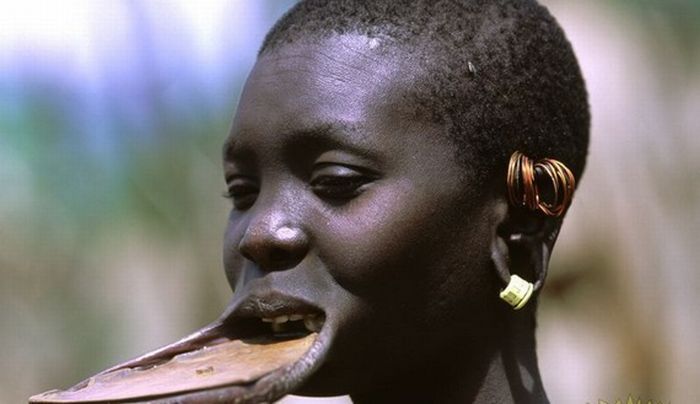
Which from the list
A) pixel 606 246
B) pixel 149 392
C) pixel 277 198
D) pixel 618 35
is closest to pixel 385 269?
pixel 277 198

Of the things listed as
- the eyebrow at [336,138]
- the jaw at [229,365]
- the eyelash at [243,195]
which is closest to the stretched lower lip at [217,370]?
the jaw at [229,365]

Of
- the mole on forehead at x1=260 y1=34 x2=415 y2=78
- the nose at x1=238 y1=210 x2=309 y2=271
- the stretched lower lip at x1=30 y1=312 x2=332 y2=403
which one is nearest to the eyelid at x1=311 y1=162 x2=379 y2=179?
the nose at x1=238 y1=210 x2=309 y2=271

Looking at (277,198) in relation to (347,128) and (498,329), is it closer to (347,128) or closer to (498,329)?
(347,128)

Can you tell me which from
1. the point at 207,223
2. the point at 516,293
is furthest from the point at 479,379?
the point at 207,223

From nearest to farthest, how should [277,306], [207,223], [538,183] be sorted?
[277,306]
[538,183]
[207,223]

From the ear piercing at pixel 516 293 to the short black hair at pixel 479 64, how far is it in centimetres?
25

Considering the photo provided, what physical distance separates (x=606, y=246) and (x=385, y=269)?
13.8 feet

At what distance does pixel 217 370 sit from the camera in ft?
8.68

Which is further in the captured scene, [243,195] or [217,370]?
[243,195]

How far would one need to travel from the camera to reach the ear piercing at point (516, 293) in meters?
2.94

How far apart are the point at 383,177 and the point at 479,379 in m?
0.53

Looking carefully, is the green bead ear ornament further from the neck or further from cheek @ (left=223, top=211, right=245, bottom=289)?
cheek @ (left=223, top=211, right=245, bottom=289)

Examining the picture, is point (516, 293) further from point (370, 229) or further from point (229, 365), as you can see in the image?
point (229, 365)

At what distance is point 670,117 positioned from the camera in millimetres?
7047
